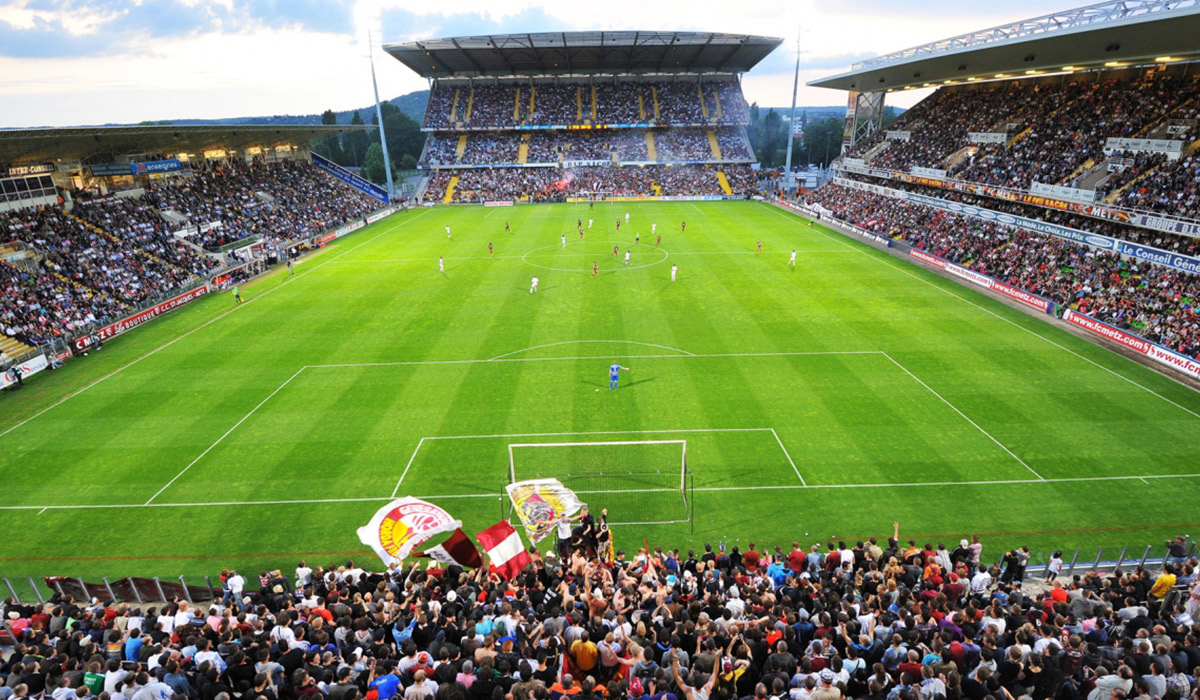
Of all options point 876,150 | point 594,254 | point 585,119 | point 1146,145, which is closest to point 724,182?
point 585,119

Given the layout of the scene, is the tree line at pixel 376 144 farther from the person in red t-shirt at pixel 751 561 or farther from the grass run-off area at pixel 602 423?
the person in red t-shirt at pixel 751 561

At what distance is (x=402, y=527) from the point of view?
41.1 ft

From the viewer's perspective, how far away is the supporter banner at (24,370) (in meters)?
24.5

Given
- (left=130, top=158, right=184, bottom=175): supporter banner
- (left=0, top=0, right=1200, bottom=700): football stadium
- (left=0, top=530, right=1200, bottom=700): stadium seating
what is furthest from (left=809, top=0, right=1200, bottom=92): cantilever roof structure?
(left=130, top=158, right=184, bottom=175): supporter banner

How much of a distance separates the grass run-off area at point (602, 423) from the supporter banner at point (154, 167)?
18.0 m

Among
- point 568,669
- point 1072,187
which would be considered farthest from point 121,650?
point 1072,187

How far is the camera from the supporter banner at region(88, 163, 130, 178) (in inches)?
1655

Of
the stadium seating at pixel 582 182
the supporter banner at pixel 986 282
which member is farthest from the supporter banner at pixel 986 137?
the stadium seating at pixel 582 182

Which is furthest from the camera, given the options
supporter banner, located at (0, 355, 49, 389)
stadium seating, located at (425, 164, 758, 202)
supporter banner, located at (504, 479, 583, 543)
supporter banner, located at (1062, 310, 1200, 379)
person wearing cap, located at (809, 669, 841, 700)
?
stadium seating, located at (425, 164, 758, 202)

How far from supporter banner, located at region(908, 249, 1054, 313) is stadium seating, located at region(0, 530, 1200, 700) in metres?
24.1

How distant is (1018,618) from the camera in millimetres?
8789

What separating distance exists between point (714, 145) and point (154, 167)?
6658 cm

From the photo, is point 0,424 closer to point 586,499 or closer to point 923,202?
point 586,499

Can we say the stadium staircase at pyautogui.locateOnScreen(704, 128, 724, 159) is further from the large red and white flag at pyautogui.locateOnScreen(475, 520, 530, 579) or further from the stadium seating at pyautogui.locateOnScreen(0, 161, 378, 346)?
the large red and white flag at pyautogui.locateOnScreen(475, 520, 530, 579)
